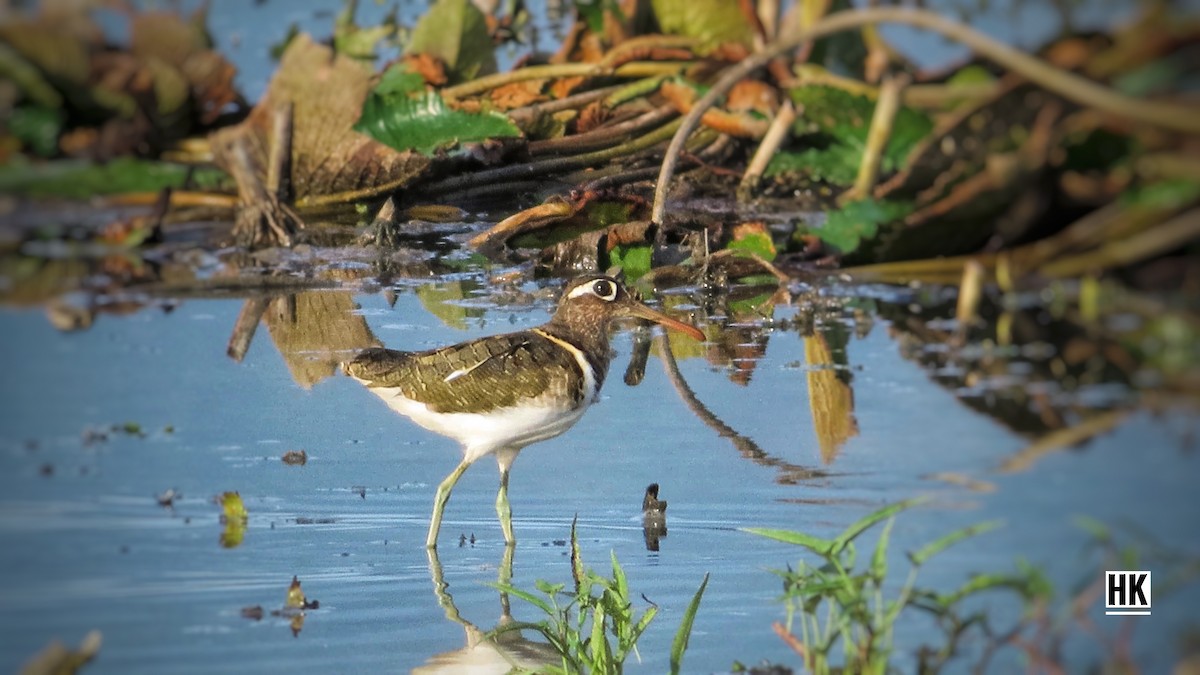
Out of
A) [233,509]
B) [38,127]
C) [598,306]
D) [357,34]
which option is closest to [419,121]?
[357,34]

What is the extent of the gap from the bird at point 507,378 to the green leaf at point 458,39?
34.6 inches

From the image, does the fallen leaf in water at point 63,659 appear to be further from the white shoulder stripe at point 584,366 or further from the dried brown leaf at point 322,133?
the dried brown leaf at point 322,133

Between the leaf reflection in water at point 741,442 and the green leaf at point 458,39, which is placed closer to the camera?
the leaf reflection in water at point 741,442

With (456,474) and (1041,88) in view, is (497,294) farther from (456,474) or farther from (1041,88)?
(1041,88)

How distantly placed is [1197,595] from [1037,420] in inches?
20.3

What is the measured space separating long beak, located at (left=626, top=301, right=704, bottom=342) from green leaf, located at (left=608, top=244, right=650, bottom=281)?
158mm

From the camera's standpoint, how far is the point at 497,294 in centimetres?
409

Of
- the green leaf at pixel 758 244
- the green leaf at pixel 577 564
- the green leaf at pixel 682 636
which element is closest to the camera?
the green leaf at pixel 682 636

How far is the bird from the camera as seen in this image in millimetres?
3723

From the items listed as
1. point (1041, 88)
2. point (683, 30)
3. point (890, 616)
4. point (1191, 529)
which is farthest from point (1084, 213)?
point (683, 30)

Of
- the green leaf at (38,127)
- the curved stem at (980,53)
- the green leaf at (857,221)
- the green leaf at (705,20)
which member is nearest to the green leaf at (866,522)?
the curved stem at (980,53)

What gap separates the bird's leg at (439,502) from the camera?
140 inches

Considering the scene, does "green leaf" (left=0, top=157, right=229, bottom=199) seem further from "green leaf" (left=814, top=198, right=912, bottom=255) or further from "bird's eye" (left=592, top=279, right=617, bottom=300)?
"green leaf" (left=814, top=198, right=912, bottom=255)

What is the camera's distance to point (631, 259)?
158 inches
